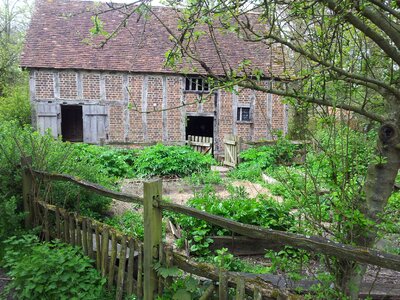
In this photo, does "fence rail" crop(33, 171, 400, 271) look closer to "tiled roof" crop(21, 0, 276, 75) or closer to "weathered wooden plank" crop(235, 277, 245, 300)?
"weathered wooden plank" crop(235, 277, 245, 300)

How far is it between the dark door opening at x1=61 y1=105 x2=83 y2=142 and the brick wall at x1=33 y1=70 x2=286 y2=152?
14.3 ft

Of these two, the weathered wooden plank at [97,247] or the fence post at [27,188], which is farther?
the fence post at [27,188]

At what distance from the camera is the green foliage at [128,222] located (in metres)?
5.77

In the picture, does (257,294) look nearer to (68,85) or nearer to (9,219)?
(9,219)

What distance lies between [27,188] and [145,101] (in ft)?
35.5

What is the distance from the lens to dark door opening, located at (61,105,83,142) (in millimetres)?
19016

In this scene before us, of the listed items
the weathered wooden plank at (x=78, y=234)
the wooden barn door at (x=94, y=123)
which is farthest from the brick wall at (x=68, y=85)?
the weathered wooden plank at (x=78, y=234)

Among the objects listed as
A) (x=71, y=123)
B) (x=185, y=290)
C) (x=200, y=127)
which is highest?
(x=71, y=123)

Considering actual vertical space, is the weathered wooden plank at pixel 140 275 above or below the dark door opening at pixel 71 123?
below

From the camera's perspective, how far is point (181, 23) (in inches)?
123

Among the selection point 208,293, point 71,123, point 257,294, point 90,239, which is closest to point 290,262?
point 257,294

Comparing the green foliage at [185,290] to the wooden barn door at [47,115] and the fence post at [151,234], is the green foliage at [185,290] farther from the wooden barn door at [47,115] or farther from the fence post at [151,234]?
the wooden barn door at [47,115]

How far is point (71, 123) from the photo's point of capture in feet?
63.3

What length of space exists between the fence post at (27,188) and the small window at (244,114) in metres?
12.4
